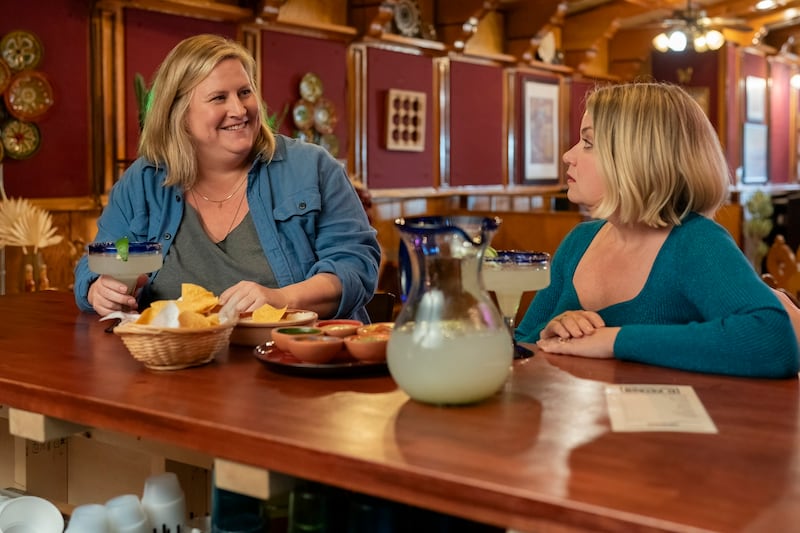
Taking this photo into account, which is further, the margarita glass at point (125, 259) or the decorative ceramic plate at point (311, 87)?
the decorative ceramic plate at point (311, 87)

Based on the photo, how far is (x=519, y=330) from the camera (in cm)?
229

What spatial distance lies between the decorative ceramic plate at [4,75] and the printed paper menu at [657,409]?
4035 mm

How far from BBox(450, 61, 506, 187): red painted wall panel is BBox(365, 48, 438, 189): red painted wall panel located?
0.37 metres

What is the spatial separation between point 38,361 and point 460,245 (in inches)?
34.4

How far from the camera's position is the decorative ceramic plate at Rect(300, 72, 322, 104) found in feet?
22.1

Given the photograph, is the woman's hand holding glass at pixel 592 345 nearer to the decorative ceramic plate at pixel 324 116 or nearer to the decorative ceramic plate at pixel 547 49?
the decorative ceramic plate at pixel 324 116

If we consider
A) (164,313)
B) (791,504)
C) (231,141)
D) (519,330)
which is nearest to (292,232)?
(231,141)

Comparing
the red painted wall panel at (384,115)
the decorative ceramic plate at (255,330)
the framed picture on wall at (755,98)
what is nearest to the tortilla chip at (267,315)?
the decorative ceramic plate at (255,330)

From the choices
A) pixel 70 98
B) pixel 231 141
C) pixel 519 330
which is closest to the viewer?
pixel 519 330

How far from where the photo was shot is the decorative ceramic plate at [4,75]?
480cm

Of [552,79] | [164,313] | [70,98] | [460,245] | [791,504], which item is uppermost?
[552,79]

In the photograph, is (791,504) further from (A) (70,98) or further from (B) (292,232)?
(A) (70,98)

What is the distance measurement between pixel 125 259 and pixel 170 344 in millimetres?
507

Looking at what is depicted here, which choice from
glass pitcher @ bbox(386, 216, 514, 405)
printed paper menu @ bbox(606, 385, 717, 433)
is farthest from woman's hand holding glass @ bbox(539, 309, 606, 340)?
glass pitcher @ bbox(386, 216, 514, 405)
